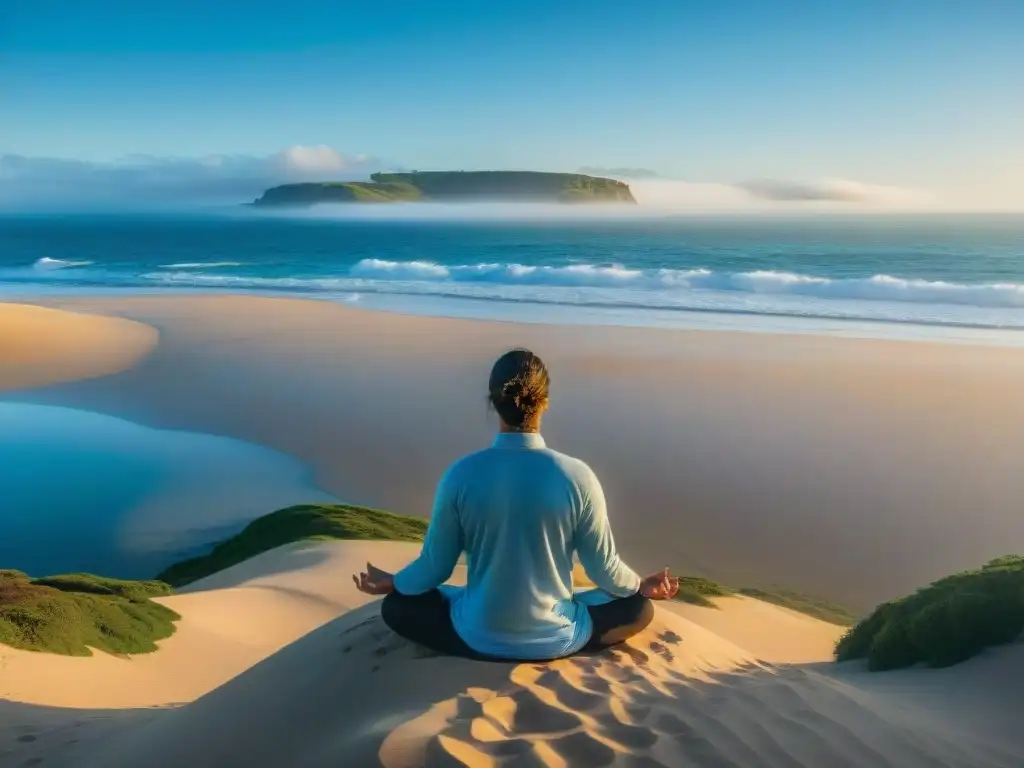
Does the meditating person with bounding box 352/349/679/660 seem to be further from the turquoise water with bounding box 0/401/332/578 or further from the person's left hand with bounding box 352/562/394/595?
the turquoise water with bounding box 0/401/332/578

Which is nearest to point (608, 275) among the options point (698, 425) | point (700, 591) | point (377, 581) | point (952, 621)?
point (698, 425)

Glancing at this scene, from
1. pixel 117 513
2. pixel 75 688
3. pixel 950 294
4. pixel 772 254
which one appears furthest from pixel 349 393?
pixel 772 254

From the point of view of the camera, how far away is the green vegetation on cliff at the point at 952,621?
14.1ft

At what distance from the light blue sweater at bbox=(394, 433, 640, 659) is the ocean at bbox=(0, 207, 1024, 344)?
18486 millimetres

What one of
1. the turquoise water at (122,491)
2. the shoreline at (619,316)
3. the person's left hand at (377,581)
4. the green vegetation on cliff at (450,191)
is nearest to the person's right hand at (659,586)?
the person's left hand at (377,581)

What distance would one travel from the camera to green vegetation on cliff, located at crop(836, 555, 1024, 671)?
4.30 m

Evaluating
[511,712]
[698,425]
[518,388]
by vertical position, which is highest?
[518,388]

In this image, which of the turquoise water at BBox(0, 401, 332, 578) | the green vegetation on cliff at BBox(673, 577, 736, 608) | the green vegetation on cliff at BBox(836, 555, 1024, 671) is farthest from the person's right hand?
the turquoise water at BBox(0, 401, 332, 578)

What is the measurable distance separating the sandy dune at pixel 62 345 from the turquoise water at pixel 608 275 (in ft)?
27.7

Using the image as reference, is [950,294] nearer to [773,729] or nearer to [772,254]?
[772,254]

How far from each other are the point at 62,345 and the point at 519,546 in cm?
1938

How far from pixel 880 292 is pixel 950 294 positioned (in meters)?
2.41

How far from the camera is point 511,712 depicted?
9.79 feet

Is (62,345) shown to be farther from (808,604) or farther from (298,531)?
(808,604)
